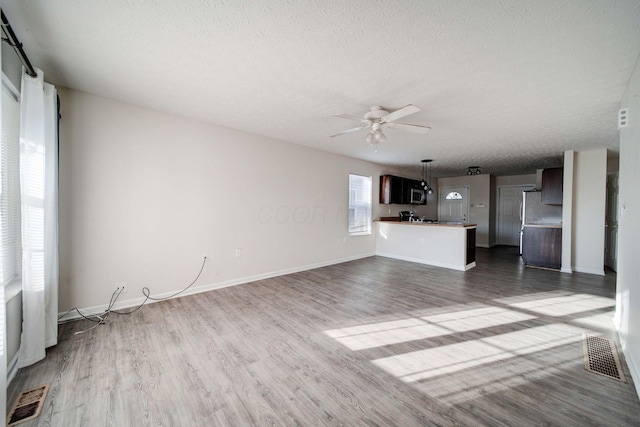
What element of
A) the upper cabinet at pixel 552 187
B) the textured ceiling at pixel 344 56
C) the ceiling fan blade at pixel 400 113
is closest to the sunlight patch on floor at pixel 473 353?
the ceiling fan blade at pixel 400 113

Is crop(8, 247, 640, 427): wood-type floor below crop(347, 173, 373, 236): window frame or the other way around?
below

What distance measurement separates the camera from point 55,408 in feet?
5.02

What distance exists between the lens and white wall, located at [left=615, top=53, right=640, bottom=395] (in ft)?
5.89

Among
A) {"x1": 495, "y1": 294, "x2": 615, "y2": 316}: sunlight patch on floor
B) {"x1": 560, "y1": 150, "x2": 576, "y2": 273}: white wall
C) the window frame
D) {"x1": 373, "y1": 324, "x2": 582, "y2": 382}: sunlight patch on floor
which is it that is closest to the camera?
{"x1": 373, "y1": 324, "x2": 582, "y2": 382}: sunlight patch on floor

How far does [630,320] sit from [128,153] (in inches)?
209

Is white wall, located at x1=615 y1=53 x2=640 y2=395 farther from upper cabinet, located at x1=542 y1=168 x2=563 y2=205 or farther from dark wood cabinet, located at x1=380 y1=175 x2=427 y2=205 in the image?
dark wood cabinet, located at x1=380 y1=175 x2=427 y2=205

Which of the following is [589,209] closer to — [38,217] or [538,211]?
[538,211]

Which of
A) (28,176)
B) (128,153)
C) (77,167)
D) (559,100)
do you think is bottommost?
(28,176)

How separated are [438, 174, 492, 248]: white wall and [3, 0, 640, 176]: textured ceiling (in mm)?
4796

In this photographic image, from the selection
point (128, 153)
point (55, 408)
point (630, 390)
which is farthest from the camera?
point (128, 153)

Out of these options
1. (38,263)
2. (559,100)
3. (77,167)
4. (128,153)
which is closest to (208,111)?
(128,153)

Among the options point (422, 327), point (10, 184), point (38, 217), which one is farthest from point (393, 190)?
point (10, 184)

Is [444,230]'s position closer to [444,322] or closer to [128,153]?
[444,322]

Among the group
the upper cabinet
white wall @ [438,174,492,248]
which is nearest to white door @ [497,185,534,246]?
white wall @ [438,174,492,248]
